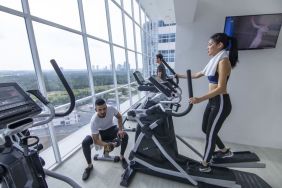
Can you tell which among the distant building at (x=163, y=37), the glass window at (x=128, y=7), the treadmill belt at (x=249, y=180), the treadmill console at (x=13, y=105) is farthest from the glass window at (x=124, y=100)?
the distant building at (x=163, y=37)

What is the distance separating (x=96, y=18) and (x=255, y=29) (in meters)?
3.17

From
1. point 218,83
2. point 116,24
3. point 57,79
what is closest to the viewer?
point 218,83

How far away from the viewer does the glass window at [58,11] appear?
2145 millimetres

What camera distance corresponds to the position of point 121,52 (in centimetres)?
520

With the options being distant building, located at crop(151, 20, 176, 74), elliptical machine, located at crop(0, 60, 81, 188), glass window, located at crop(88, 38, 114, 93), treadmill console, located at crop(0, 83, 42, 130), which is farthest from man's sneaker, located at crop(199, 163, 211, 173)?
distant building, located at crop(151, 20, 176, 74)

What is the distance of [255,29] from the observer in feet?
8.04

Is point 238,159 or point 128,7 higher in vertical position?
point 128,7

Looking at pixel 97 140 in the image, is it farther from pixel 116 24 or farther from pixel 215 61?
pixel 116 24

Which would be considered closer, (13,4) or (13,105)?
(13,105)

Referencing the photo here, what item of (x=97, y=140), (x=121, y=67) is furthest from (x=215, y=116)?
(x=121, y=67)

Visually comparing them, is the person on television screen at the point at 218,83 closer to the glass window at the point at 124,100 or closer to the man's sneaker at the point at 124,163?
the man's sneaker at the point at 124,163

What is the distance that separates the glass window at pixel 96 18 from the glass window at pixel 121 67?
0.81 metres

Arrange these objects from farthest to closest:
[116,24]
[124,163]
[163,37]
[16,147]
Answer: [163,37] → [116,24] → [124,163] → [16,147]

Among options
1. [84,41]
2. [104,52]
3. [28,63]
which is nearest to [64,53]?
[84,41]
